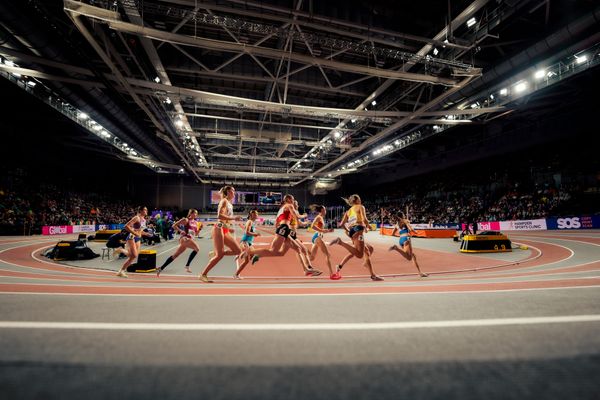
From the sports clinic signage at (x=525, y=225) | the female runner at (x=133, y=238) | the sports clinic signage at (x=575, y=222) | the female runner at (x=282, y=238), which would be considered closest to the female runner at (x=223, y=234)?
the female runner at (x=282, y=238)

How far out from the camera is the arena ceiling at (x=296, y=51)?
35.8 feet

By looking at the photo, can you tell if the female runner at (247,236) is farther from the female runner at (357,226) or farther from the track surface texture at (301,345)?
the track surface texture at (301,345)

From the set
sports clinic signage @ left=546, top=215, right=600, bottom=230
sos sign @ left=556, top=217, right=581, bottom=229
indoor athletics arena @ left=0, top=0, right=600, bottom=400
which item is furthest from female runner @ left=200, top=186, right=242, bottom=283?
sos sign @ left=556, top=217, right=581, bottom=229

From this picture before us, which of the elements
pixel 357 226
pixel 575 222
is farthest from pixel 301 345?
pixel 575 222

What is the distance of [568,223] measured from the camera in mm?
20875

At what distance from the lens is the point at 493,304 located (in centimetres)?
355

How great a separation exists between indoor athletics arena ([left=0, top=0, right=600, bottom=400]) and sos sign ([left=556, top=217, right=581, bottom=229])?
14 centimetres

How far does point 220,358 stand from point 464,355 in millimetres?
1877

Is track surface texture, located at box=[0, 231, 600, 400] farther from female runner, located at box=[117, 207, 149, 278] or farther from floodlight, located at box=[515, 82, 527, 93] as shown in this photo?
floodlight, located at box=[515, 82, 527, 93]

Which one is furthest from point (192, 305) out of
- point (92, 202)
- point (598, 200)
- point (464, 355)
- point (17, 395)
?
point (92, 202)

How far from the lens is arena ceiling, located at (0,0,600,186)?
35.8ft

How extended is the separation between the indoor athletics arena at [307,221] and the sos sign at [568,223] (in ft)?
0.45

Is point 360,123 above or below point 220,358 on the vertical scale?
above

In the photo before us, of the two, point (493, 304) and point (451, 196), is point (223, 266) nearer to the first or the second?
point (493, 304)
